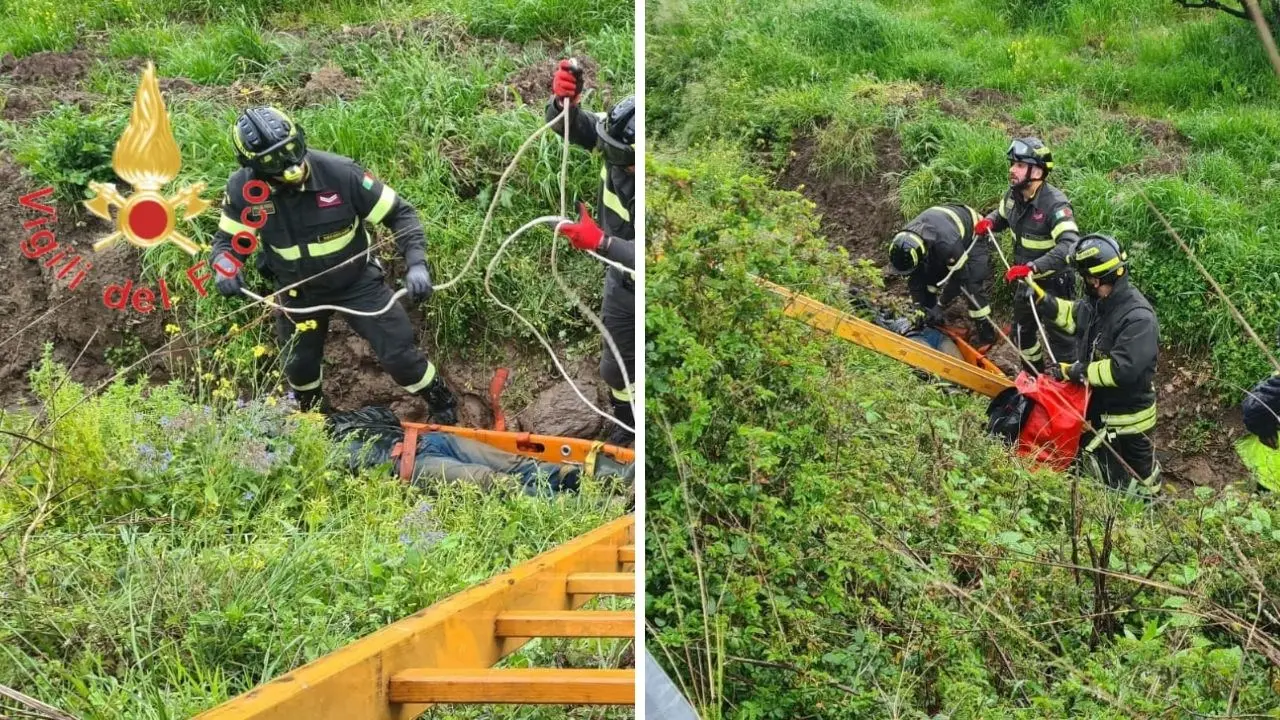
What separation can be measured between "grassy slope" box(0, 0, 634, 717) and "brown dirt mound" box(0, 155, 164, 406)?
2.1 inches

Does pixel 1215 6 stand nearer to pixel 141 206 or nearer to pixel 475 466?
pixel 141 206

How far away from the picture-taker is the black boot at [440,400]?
2.71m

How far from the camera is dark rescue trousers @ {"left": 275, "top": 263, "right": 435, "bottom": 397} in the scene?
90.0 inches

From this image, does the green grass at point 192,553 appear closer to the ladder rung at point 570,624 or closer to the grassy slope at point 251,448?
the grassy slope at point 251,448

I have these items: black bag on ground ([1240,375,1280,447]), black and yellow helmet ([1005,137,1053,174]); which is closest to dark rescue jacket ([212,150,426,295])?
black and yellow helmet ([1005,137,1053,174])

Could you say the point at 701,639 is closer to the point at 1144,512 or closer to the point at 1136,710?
the point at 1136,710

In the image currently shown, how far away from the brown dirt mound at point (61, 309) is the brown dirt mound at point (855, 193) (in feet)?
4.34

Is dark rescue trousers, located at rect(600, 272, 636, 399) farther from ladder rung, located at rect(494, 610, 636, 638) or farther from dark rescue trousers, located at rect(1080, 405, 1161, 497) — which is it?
dark rescue trousers, located at rect(1080, 405, 1161, 497)

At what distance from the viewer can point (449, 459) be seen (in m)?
2.89

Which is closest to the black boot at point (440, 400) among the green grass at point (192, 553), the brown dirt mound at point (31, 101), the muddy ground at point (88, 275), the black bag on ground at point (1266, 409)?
the muddy ground at point (88, 275)

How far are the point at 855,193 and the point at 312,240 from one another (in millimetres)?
1372

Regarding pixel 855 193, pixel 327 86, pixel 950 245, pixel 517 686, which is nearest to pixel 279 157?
pixel 327 86

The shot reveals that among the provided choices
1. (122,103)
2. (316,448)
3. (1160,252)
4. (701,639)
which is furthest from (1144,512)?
(122,103)

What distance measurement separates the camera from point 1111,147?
179 cm
